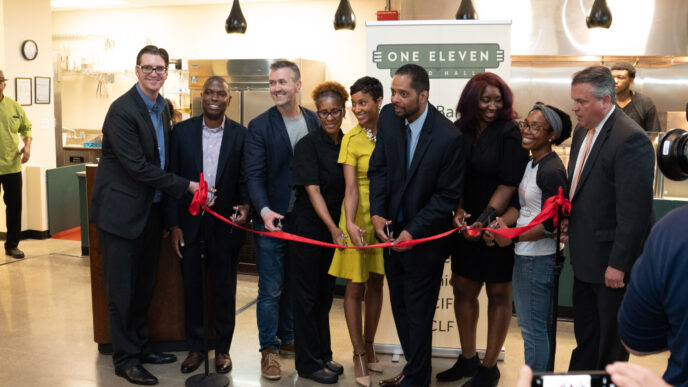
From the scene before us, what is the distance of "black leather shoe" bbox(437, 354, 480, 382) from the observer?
13.0ft

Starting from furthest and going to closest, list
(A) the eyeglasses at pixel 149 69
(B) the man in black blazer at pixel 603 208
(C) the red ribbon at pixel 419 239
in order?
(A) the eyeglasses at pixel 149 69 → (C) the red ribbon at pixel 419 239 → (B) the man in black blazer at pixel 603 208

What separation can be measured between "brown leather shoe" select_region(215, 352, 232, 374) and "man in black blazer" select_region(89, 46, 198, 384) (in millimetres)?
373

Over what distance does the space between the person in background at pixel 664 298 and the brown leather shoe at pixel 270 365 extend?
2.72m

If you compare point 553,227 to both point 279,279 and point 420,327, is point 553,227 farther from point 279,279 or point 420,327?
point 279,279

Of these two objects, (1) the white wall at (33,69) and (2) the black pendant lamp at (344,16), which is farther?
(1) the white wall at (33,69)

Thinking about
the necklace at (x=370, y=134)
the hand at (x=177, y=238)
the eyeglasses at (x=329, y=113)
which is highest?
the eyeglasses at (x=329, y=113)

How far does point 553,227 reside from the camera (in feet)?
10.5

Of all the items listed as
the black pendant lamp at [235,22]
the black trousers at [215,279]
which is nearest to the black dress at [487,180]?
the black trousers at [215,279]

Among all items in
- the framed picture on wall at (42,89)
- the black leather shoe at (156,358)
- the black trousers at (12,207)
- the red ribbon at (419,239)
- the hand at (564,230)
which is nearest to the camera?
the red ribbon at (419,239)

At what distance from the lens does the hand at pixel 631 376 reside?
4.11 ft

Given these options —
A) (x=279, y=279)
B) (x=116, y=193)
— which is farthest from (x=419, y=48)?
(x=116, y=193)

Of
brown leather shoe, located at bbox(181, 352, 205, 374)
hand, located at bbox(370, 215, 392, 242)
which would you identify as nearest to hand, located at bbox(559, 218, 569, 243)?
hand, located at bbox(370, 215, 392, 242)

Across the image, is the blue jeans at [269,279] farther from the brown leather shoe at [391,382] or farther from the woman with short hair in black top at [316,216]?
the brown leather shoe at [391,382]

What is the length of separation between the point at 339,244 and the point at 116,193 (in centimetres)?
131
